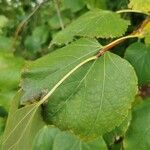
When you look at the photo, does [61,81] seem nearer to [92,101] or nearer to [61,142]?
[92,101]

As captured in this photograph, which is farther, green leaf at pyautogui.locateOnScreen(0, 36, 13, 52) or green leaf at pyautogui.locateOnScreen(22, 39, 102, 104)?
green leaf at pyautogui.locateOnScreen(0, 36, 13, 52)

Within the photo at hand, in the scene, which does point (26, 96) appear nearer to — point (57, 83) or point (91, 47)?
point (57, 83)

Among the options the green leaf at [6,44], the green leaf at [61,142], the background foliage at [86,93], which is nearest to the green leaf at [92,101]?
the background foliage at [86,93]

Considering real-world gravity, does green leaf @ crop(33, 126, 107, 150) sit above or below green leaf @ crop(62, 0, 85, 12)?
below

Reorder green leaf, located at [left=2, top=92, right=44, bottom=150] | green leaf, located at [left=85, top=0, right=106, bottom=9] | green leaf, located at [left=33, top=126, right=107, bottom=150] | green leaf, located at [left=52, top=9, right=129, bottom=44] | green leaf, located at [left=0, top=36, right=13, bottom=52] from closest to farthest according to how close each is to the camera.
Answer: green leaf, located at [left=2, top=92, right=44, bottom=150], green leaf, located at [left=52, top=9, right=129, bottom=44], green leaf, located at [left=33, top=126, right=107, bottom=150], green leaf, located at [left=85, top=0, right=106, bottom=9], green leaf, located at [left=0, top=36, right=13, bottom=52]

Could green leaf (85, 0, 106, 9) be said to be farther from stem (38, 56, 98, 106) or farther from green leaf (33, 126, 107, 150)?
stem (38, 56, 98, 106)

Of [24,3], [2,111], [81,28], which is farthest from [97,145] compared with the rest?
[24,3]

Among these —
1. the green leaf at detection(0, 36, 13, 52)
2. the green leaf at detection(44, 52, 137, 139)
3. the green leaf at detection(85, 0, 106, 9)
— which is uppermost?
the green leaf at detection(44, 52, 137, 139)

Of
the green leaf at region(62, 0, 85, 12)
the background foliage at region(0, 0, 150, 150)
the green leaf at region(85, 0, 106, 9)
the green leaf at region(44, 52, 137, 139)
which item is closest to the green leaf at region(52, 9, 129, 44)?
the background foliage at region(0, 0, 150, 150)
